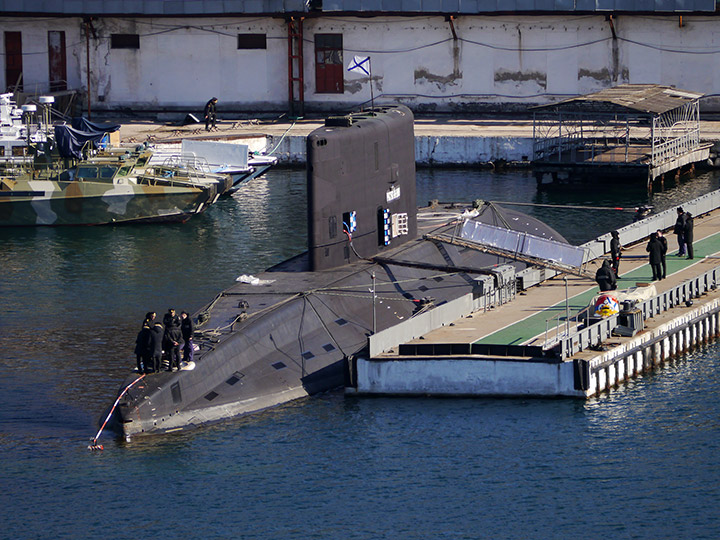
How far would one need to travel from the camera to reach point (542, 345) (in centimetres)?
3250

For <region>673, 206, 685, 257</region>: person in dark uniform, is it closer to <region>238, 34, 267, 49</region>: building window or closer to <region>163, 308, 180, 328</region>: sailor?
<region>163, 308, 180, 328</region>: sailor

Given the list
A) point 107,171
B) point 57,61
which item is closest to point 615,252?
point 107,171

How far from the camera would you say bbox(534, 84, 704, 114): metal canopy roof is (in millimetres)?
59594

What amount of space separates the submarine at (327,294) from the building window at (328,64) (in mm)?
37253

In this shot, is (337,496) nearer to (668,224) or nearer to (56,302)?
(56,302)

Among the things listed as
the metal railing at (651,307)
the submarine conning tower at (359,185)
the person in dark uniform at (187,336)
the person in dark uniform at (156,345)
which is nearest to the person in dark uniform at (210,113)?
the submarine conning tower at (359,185)

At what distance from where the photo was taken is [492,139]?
69.8 meters

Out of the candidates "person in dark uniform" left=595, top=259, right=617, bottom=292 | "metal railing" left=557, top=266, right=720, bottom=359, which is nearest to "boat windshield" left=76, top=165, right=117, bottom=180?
"person in dark uniform" left=595, top=259, right=617, bottom=292

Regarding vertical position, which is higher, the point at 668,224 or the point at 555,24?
the point at 555,24

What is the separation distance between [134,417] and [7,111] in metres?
37.8

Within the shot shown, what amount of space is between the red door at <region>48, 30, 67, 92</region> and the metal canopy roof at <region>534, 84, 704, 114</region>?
32.7 metres

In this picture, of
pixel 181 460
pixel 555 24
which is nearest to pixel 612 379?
pixel 181 460

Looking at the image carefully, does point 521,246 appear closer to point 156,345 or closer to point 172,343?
point 172,343

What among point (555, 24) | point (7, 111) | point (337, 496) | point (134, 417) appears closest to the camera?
point (337, 496)
